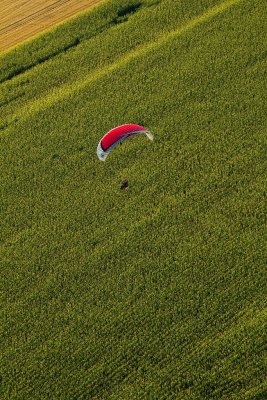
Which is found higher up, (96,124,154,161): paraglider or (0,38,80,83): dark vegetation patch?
(0,38,80,83): dark vegetation patch

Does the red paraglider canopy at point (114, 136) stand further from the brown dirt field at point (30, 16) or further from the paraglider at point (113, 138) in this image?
the brown dirt field at point (30, 16)

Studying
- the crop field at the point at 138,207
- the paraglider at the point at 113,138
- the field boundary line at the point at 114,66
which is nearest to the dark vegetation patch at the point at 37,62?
the crop field at the point at 138,207

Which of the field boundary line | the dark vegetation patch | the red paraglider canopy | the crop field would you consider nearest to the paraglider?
the red paraglider canopy

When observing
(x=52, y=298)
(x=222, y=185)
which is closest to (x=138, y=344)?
(x=52, y=298)

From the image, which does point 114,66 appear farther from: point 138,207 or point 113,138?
point 138,207

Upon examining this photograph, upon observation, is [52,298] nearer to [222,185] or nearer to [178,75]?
[222,185]

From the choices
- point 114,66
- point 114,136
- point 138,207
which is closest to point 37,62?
point 114,66

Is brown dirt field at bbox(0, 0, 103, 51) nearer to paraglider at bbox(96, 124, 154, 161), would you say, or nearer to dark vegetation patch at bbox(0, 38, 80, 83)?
dark vegetation patch at bbox(0, 38, 80, 83)
